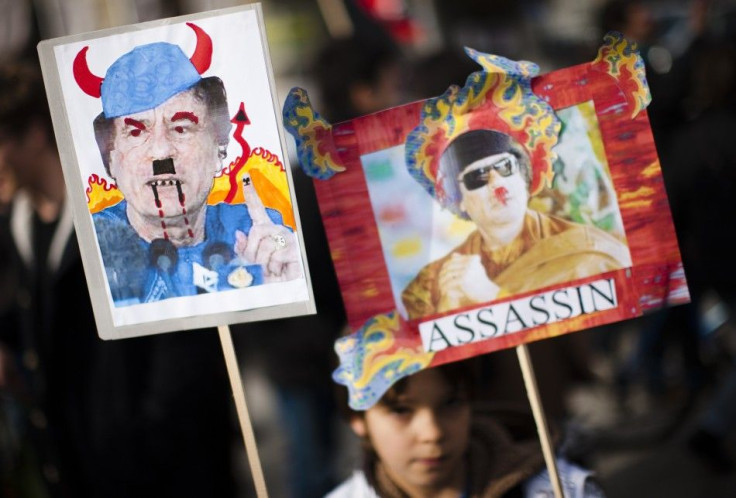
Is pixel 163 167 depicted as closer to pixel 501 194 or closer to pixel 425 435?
pixel 501 194

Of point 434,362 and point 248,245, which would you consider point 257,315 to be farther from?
point 434,362

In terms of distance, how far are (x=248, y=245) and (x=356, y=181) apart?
232 millimetres

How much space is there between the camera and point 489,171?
1.86 metres

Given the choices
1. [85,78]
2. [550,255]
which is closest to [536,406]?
[550,255]

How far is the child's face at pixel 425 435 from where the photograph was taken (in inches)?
83.7

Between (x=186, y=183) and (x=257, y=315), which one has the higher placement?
(x=186, y=183)

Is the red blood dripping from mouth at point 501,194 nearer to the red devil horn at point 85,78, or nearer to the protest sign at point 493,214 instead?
the protest sign at point 493,214

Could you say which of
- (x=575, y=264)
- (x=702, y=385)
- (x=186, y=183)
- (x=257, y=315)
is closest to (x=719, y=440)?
(x=702, y=385)

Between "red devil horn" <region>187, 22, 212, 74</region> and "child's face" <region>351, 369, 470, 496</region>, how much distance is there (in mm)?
797

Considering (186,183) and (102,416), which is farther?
(102,416)

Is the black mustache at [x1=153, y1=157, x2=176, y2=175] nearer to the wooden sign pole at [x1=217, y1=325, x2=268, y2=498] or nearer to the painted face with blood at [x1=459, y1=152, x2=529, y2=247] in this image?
the wooden sign pole at [x1=217, y1=325, x2=268, y2=498]

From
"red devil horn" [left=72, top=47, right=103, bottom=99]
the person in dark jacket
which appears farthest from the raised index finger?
the person in dark jacket

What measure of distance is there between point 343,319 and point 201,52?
107 centimetres

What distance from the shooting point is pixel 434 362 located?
6.18ft
